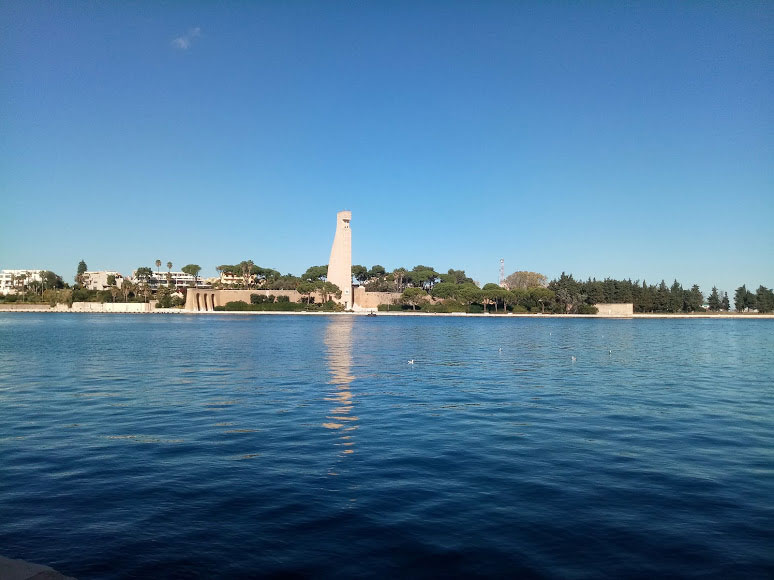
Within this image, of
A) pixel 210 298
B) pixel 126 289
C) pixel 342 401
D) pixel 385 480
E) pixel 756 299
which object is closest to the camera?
pixel 385 480

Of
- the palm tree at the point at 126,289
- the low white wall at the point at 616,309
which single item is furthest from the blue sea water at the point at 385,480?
the palm tree at the point at 126,289

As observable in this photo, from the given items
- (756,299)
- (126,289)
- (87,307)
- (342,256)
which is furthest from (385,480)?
(756,299)

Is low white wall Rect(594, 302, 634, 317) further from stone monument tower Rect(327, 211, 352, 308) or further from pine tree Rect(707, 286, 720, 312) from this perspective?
stone monument tower Rect(327, 211, 352, 308)

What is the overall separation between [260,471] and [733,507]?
860cm

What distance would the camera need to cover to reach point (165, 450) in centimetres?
1273

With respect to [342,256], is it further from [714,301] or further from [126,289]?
[714,301]

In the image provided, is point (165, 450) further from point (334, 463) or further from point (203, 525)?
point (203, 525)

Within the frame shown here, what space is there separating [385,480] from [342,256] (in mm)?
136108

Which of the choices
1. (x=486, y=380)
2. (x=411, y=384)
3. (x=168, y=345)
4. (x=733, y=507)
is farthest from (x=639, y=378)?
(x=168, y=345)

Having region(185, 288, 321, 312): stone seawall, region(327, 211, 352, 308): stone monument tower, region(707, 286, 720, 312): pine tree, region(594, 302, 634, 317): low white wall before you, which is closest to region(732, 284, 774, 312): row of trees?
region(707, 286, 720, 312): pine tree

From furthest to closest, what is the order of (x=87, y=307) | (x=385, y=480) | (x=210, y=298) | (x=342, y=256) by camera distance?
(x=210, y=298) → (x=87, y=307) → (x=342, y=256) → (x=385, y=480)

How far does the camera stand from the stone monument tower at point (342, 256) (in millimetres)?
142600

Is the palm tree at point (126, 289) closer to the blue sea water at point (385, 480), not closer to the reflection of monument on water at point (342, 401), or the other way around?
the reflection of monument on water at point (342, 401)

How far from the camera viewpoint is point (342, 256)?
478 feet
